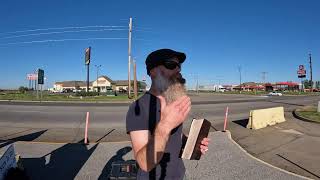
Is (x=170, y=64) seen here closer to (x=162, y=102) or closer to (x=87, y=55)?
(x=162, y=102)

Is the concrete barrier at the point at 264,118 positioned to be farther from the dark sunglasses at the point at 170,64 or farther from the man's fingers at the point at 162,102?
the man's fingers at the point at 162,102

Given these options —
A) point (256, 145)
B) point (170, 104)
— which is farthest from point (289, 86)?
point (170, 104)

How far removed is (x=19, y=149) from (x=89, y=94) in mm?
52780

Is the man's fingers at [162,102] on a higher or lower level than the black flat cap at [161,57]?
lower

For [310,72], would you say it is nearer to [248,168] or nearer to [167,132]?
[248,168]

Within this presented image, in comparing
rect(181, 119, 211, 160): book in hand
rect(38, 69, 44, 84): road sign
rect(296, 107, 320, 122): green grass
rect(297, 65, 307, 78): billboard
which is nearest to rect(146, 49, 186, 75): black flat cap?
rect(181, 119, 211, 160): book in hand

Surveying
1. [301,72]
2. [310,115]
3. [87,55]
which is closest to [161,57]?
[310,115]

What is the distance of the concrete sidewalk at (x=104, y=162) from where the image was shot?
7121mm

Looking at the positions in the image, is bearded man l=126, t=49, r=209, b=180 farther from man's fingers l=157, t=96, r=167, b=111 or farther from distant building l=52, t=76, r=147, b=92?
distant building l=52, t=76, r=147, b=92

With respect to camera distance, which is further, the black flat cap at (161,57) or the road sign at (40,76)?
the road sign at (40,76)

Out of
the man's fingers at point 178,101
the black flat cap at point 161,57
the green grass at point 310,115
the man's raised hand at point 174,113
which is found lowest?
the green grass at point 310,115

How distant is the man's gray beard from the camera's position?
2.02 metres


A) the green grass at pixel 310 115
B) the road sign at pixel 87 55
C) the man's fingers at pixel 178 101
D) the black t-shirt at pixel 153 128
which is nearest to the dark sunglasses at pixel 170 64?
the black t-shirt at pixel 153 128

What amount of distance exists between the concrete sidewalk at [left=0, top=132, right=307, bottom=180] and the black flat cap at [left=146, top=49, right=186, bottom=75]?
5005 millimetres
